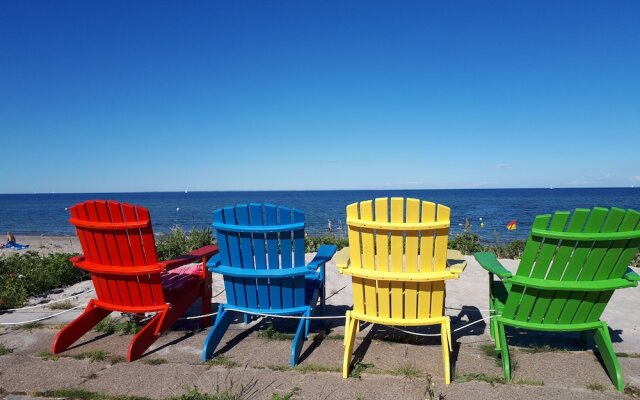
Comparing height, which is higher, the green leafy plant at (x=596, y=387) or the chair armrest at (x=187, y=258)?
the chair armrest at (x=187, y=258)

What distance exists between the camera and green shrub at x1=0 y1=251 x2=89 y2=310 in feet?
15.8

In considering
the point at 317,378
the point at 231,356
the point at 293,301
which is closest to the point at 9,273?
the point at 231,356

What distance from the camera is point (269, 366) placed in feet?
9.74

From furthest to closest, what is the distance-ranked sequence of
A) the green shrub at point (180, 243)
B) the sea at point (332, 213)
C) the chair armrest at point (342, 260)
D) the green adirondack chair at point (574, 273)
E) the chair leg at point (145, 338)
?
the sea at point (332, 213) < the green shrub at point (180, 243) < the chair leg at point (145, 338) < the chair armrest at point (342, 260) < the green adirondack chair at point (574, 273)

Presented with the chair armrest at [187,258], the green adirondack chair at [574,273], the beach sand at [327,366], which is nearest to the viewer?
the green adirondack chair at [574,273]

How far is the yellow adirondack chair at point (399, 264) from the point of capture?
267cm

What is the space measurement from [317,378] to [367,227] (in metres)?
1.18

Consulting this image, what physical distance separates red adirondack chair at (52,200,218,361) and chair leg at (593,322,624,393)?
134 inches

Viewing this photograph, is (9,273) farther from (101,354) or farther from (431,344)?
(431,344)

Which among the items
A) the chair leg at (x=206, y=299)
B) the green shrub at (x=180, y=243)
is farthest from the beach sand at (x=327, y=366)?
the green shrub at (x=180, y=243)

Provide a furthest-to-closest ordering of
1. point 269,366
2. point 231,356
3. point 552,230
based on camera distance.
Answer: point 231,356, point 269,366, point 552,230

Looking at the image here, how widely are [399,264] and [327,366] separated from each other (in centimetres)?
101

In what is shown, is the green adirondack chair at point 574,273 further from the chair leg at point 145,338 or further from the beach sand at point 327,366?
the chair leg at point 145,338

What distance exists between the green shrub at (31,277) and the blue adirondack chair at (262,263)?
338cm
